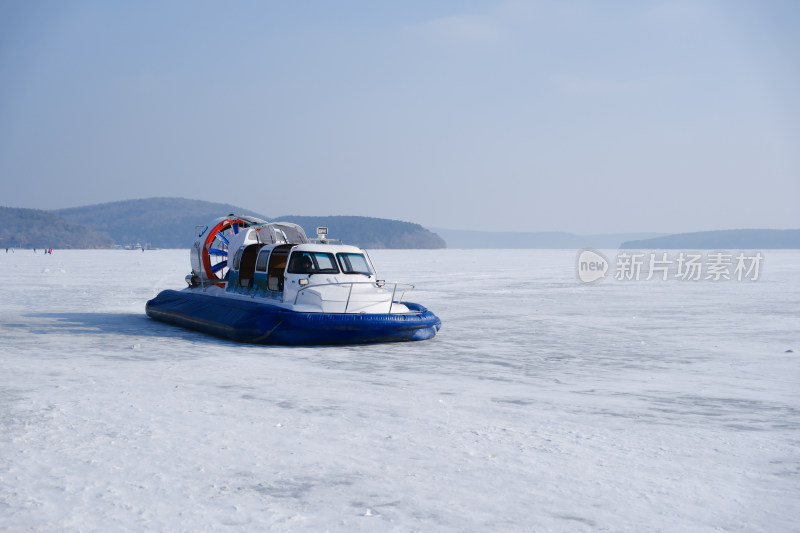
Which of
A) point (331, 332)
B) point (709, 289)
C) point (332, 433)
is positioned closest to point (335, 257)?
point (331, 332)

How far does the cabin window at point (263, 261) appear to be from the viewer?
10975 millimetres

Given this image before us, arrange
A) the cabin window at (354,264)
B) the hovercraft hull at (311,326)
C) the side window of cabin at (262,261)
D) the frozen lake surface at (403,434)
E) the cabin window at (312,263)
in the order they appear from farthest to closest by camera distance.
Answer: the side window of cabin at (262,261) → the cabin window at (354,264) → the cabin window at (312,263) → the hovercraft hull at (311,326) → the frozen lake surface at (403,434)

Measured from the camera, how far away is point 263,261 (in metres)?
11.1

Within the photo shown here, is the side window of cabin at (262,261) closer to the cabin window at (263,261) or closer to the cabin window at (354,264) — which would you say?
the cabin window at (263,261)

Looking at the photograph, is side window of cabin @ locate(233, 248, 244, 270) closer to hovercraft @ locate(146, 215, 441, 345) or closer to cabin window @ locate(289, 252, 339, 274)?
hovercraft @ locate(146, 215, 441, 345)

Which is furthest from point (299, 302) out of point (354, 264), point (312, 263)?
point (354, 264)

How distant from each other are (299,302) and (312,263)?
75 centimetres

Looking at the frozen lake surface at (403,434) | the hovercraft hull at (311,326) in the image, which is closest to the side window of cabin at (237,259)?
the hovercraft hull at (311,326)

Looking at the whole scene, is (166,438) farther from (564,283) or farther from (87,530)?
(564,283)

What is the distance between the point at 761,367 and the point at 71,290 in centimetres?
1709

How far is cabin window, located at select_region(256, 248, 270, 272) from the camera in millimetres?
10975

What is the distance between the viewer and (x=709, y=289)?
2036 centimetres

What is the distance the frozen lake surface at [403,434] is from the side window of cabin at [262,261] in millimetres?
1623

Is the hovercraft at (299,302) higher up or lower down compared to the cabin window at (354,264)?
lower down
